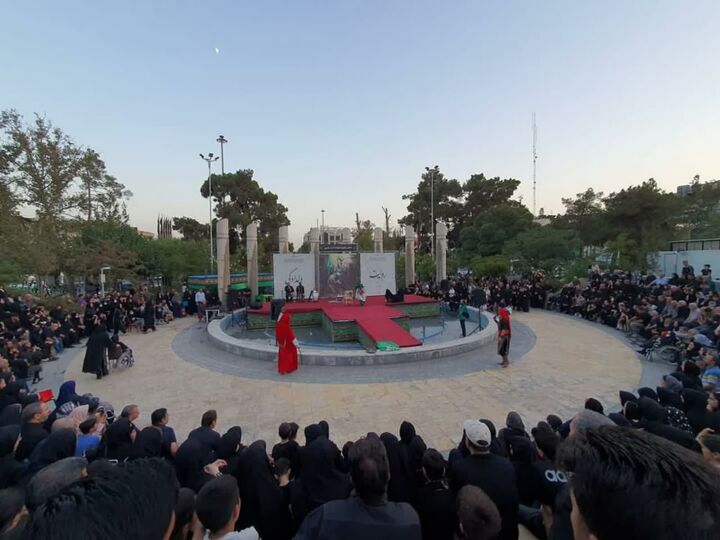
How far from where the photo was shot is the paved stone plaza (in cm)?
631

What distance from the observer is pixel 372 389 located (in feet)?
25.2

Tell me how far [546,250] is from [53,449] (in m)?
25.4

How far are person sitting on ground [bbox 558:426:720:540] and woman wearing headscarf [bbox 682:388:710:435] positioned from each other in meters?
4.74

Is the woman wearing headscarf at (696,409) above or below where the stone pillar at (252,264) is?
below

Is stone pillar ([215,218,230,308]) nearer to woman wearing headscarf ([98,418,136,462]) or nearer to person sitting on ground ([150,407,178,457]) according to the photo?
person sitting on ground ([150,407,178,457])

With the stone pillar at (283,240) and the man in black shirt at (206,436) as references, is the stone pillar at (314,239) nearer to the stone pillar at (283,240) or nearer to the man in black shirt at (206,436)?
the stone pillar at (283,240)

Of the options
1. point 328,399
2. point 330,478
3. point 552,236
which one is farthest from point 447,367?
point 552,236

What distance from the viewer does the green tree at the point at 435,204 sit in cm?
4228

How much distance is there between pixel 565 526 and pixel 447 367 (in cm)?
733

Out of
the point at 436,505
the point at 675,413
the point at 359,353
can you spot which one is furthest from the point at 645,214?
the point at 436,505

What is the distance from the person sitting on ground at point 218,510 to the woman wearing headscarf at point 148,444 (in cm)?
185

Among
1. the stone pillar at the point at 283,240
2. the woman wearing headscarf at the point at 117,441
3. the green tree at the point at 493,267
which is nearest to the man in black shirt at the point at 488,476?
the woman wearing headscarf at the point at 117,441

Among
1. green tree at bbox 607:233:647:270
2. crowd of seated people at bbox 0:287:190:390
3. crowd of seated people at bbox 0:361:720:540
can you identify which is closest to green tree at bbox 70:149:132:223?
crowd of seated people at bbox 0:287:190:390

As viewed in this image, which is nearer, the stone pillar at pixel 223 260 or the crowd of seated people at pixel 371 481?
the crowd of seated people at pixel 371 481
